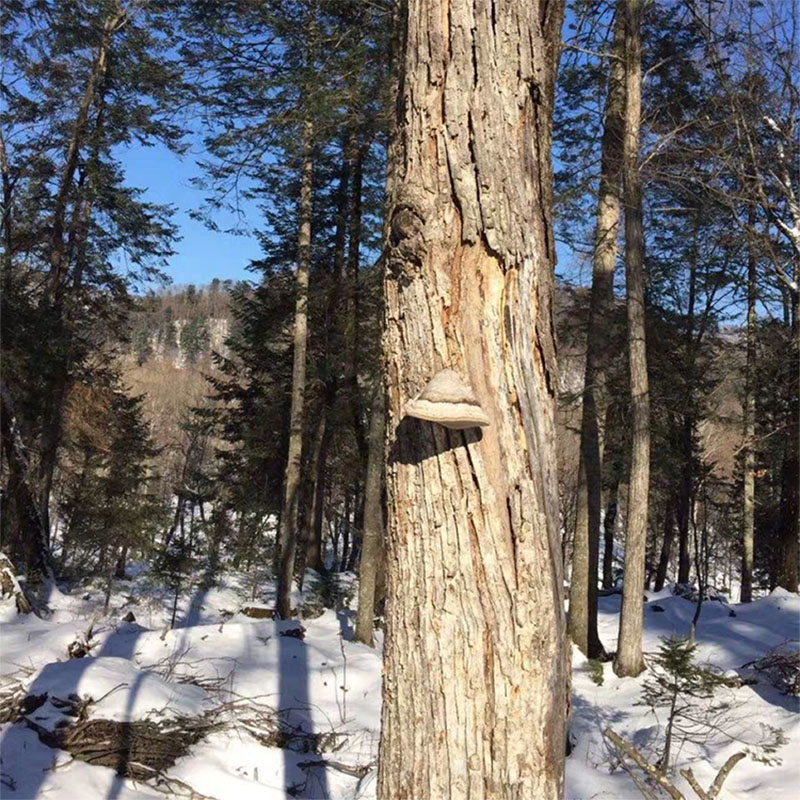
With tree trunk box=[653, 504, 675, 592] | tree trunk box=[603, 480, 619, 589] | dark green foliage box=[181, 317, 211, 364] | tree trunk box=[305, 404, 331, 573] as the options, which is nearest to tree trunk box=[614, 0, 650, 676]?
tree trunk box=[305, 404, 331, 573]

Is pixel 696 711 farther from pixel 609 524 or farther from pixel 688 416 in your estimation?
pixel 609 524

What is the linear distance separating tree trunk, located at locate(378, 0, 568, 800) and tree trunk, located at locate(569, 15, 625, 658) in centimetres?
833

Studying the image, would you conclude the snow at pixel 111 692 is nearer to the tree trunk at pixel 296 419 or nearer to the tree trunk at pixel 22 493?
the tree trunk at pixel 296 419

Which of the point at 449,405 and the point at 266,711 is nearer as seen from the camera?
the point at 449,405

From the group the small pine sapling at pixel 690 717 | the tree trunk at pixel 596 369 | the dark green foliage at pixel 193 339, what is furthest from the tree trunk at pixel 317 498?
the dark green foliage at pixel 193 339

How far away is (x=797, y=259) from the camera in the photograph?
8.26m

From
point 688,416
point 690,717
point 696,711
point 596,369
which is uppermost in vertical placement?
point 596,369

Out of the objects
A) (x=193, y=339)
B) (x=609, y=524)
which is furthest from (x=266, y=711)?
(x=193, y=339)

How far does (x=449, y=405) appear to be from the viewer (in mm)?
1668

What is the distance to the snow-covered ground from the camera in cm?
434

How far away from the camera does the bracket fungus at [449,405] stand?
1656 mm

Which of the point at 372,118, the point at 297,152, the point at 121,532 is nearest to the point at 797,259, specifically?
the point at 372,118

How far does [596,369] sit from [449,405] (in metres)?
9.01

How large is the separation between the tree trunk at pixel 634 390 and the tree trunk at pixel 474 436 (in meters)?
7.75
